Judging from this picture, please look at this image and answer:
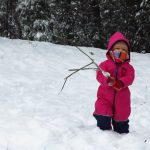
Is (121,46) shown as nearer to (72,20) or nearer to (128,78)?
(128,78)

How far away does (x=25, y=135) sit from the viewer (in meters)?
6.38

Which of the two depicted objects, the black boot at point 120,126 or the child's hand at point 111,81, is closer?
the child's hand at point 111,81

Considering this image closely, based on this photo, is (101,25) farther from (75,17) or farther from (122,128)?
(122,128)

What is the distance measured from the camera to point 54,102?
8.85 m

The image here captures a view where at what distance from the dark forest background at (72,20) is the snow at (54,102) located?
7.01 m

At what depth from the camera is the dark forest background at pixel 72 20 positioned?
2172 centimetres

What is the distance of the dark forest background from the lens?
21.7 meters

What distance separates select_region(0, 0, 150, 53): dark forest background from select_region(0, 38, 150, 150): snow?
7011 mm

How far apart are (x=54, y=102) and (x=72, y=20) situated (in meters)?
14.2

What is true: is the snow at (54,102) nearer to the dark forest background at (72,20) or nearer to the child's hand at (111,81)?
the child's hand at (111,81)

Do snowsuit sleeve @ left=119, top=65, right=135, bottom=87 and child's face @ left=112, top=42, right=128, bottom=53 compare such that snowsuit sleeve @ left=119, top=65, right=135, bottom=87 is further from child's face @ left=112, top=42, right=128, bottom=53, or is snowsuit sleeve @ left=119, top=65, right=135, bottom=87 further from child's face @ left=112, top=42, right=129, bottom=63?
child's face @ left=112, top=42, right=128, bottom=53

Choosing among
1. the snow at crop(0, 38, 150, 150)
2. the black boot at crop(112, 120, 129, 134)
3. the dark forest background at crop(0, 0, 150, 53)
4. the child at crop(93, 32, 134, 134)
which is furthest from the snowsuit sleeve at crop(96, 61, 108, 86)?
the dark forest background at crop(0, 0, 150, 53)

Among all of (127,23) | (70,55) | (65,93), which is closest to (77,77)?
(65,93)

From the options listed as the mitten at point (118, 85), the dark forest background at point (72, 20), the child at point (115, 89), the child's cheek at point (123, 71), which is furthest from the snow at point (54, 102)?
the dark forest background at point (72, 20)
